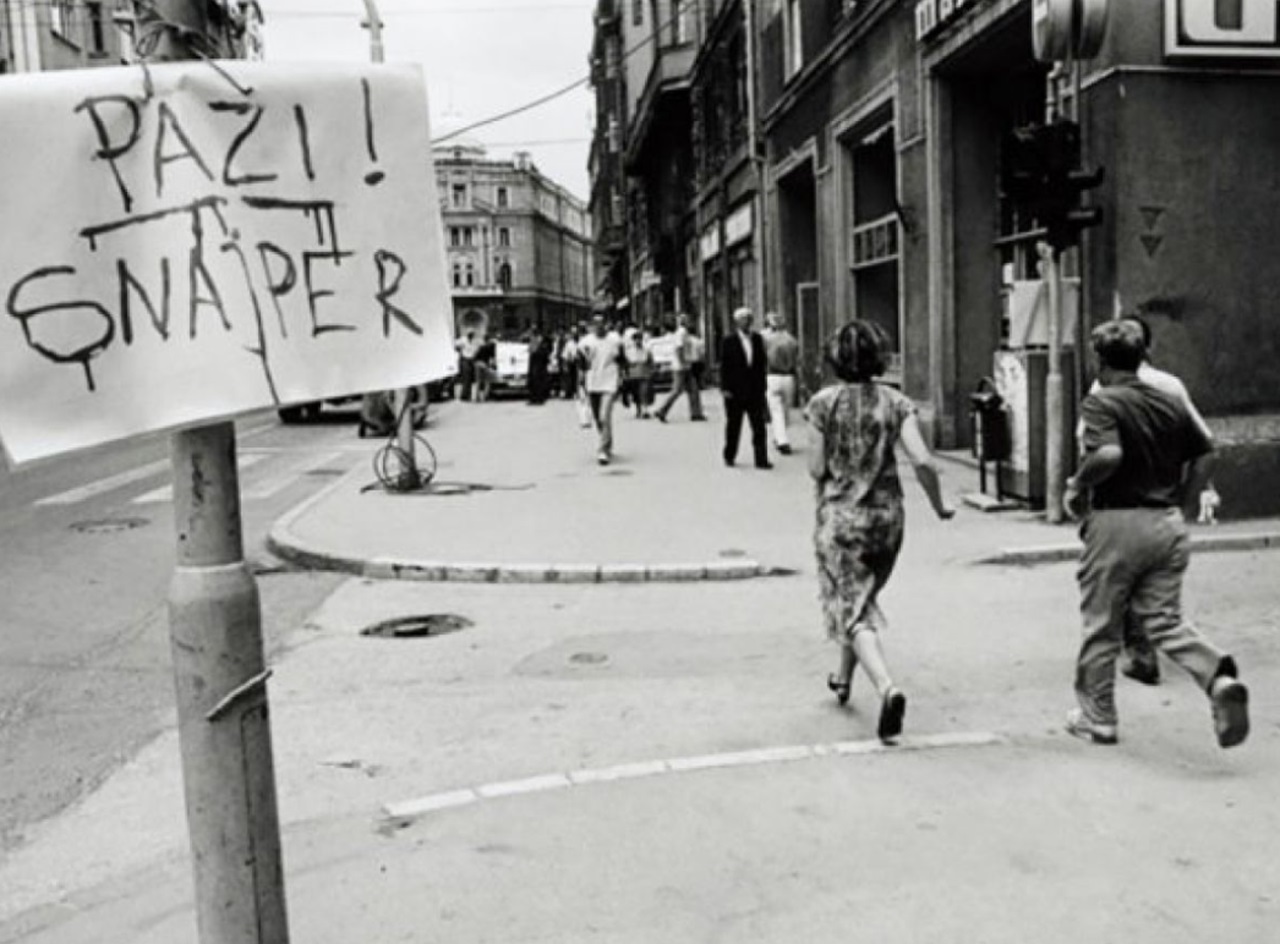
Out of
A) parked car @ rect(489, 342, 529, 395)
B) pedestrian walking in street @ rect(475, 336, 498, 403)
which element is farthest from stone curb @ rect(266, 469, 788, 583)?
parked car @ rect(489, 342, 529, 395)

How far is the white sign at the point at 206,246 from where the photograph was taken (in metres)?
1.95

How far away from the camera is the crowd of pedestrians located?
206 inches

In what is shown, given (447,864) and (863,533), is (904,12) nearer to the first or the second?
(863,533)

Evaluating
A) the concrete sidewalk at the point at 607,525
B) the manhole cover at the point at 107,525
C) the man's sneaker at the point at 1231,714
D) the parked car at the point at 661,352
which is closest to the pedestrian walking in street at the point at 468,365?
the parked car at the point at 661,352

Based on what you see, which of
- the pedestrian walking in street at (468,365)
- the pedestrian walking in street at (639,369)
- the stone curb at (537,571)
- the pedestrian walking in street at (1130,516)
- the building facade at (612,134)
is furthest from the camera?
the building facade at (612,134)

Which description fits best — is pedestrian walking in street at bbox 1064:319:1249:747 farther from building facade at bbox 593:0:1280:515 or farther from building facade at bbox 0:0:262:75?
building facade at bbox 0:0:262:75

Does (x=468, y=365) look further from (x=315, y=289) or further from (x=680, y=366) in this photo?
(x=315, y=289)

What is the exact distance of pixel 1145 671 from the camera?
6.09 m

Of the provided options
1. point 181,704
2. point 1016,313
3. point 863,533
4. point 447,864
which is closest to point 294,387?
point 181,704

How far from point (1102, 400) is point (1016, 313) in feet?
19.7

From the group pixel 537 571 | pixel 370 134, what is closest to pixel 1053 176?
pixel 537 571

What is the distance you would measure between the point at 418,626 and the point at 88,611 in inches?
93.1

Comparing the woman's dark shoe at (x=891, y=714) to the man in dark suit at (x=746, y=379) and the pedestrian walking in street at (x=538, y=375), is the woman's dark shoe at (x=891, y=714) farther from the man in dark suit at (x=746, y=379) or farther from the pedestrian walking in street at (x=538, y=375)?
the pedestrian walking in street at (x=538, y=375)

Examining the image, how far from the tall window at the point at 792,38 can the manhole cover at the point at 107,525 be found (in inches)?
559
